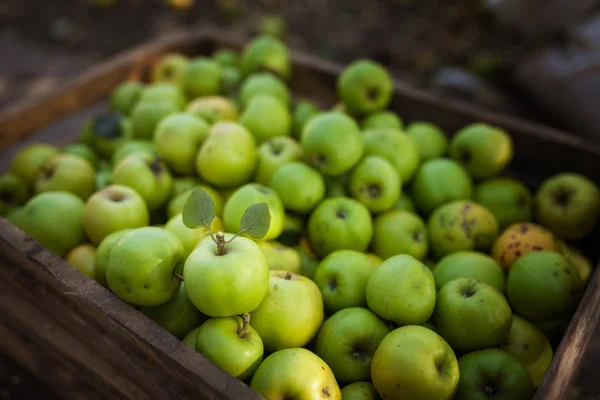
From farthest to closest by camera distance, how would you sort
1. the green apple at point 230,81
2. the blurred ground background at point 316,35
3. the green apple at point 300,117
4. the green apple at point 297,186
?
the blurred ground background at point 316,35 < the green apple at point 230,81 < the green apple at point 300,117 < the green apple at point 297,186

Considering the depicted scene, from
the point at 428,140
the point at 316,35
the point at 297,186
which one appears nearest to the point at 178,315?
the point at 297,186

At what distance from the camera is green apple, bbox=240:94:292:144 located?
2.28 metres

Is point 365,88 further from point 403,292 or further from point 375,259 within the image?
point 403,292

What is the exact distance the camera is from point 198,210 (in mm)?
1407

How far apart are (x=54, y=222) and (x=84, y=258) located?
20 centimetres

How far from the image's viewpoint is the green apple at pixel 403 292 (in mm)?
1509

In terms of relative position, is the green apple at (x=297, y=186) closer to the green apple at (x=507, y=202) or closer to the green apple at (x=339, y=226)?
the green apple at (x=339, y=226)

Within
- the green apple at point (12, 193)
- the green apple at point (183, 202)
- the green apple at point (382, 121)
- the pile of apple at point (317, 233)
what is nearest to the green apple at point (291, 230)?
the pile of apple at point (317, 233)

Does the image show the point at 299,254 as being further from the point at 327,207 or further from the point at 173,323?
the point at 173,323

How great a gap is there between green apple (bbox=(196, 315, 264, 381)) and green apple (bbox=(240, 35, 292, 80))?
175 centimetres

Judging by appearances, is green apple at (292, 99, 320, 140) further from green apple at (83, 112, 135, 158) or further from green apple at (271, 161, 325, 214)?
green apple at (83, 112, 135, 158)

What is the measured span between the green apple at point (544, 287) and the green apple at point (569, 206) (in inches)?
16.6

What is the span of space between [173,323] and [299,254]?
0.57 m

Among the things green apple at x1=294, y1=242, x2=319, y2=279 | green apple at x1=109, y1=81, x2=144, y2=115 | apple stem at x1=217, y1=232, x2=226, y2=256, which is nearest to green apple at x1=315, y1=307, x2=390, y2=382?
green apple at x1=294, y1=242, x2=319, y2=279
